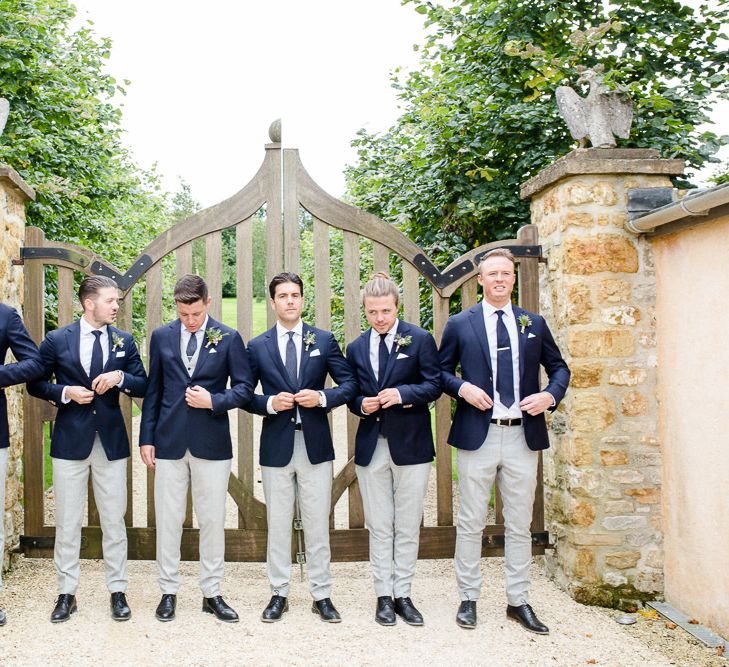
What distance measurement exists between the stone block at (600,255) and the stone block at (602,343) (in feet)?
1.17

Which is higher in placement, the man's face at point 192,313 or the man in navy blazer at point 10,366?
the man's face at point 192,313

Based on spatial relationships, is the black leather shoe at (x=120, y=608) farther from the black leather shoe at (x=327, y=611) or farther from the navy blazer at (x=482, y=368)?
the navy blazer at (x=482, y=368)

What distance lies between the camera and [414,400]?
12.0 feet

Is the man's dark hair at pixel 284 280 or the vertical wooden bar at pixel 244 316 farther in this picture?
the vertical wooden bar at pixel 244 316

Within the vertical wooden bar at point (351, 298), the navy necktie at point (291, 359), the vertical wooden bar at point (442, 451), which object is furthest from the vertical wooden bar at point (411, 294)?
the navy necktie at point (291, 359)

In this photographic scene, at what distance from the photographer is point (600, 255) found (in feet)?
14.0

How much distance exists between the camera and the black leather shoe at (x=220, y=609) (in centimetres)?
372

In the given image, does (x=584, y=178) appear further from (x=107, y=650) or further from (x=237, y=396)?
(x=107, y=650)

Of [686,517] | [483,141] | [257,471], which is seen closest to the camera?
[686,517]

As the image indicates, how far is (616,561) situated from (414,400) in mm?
1663

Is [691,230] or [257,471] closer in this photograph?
[691,230]

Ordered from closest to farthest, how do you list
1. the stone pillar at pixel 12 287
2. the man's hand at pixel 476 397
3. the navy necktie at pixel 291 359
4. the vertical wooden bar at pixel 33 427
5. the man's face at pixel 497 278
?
the man's hand at pixel 476 397
the man's face at pixel 497 278
the navy necktie at pixel 291 359
the stone pillar at pixel 12 287
the vertical wooden bar at pixel 33 427

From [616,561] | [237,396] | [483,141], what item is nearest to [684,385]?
[616,561]

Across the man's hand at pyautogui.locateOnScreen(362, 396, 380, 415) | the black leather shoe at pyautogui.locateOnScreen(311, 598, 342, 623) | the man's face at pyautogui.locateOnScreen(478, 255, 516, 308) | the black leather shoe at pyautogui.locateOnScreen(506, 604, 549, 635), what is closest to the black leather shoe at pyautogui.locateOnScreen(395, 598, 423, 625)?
the black leather shoe at pyautogui.locateOnScreen(311, 598, 342, 623)
